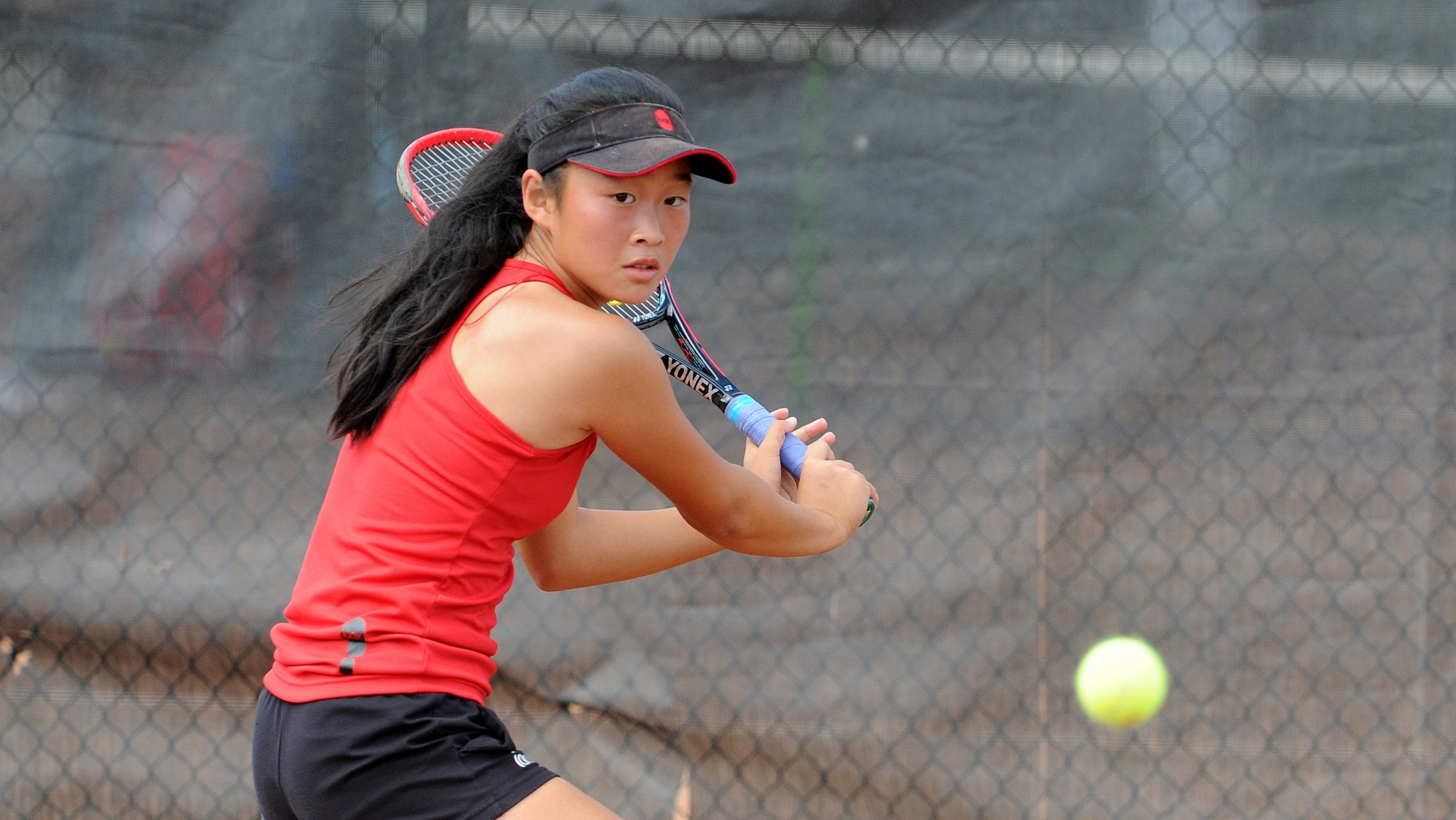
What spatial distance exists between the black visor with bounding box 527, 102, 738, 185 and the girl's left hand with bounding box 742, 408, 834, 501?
1.50ft

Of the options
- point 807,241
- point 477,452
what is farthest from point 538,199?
point 807,241

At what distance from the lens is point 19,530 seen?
2977 mm

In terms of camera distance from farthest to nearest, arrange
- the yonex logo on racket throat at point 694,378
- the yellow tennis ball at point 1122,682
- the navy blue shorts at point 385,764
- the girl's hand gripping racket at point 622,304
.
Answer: the yellow tennis ball at point 1122,682 → the yonex logo on racket throat at point 694,378 → the girl's hand gripping racket at point 622,304 → the navy blue shorts at point 385,764

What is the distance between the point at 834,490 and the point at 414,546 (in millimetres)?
630

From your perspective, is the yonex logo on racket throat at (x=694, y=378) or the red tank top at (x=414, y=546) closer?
the red tank top at (x=414, y=546)

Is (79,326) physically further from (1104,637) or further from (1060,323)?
(1104,637)

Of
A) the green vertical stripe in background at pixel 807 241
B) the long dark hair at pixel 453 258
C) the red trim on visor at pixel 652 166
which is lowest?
the green vertical stripe in background at pixel 807 241

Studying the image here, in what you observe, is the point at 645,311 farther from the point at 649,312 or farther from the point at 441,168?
the point at 441,168

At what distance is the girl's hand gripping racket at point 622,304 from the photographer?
6.20ft

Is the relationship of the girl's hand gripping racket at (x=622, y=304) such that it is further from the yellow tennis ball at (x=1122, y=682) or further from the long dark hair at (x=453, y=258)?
the yellow tennis ball at (x=1122, y=682)

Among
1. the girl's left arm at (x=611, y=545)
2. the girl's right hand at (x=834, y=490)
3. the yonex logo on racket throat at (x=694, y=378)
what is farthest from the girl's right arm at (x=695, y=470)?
the yonex logo on racket throat at (x=694, y=378)

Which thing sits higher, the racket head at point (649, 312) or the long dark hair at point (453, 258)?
the long dark hair at point (453, 258)

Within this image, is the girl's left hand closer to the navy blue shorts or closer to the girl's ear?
the girl's ear

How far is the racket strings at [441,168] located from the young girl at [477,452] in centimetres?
51
